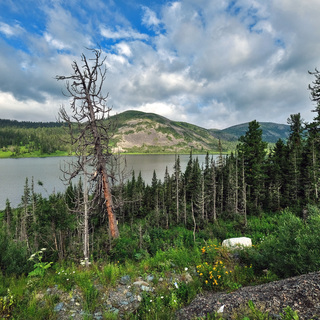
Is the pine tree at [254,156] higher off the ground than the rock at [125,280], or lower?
higher

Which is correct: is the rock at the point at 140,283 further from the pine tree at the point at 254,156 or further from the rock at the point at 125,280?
the pine tree at the point at 254,156

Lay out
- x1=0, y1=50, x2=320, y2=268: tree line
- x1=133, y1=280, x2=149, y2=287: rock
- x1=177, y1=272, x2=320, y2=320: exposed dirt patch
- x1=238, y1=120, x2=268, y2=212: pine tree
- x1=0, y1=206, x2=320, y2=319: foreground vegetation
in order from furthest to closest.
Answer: x1=238, y1=120, x2=268, y2=212: pine tree
x1=0, y1=50, x2=320, y2=268: tree line
x1=133, y1=280, x2=149, y2=287: rock
x1=0, y1=206, x2=320, y2=319: foreground vegetation
x1=177, y1=272, x2=320, y2=320: exposed dirt patch

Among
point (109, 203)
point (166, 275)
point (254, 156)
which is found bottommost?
point (166, 275)

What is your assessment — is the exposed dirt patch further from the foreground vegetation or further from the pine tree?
the pine tree

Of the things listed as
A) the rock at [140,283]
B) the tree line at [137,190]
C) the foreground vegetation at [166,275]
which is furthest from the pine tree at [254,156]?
the rock at [140,283]

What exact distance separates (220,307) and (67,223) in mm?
11638

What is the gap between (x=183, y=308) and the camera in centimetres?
450

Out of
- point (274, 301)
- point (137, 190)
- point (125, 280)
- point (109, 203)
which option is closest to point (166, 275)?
point (125, 280)

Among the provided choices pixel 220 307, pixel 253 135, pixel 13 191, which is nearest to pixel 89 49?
pixel 220 307

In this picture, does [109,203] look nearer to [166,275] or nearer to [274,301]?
[166,275]

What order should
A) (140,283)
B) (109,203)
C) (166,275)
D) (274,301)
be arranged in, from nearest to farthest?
(274,301) → (140,283) → (166,275) → (109,203)

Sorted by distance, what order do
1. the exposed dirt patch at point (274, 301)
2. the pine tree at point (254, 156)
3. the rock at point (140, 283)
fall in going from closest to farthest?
the exposed dirt patch at point (274, 301)
the rock at point (140, 283)
the pine tree at point (254, 156)

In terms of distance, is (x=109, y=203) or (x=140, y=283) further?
(x=109, y=203)

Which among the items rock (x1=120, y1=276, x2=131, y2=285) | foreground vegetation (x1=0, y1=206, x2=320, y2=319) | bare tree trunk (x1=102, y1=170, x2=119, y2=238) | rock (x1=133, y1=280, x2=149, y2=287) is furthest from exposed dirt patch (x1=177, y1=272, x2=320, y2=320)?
bare tree trunk (x1=102, y1=170, x2=119, y2=238)
